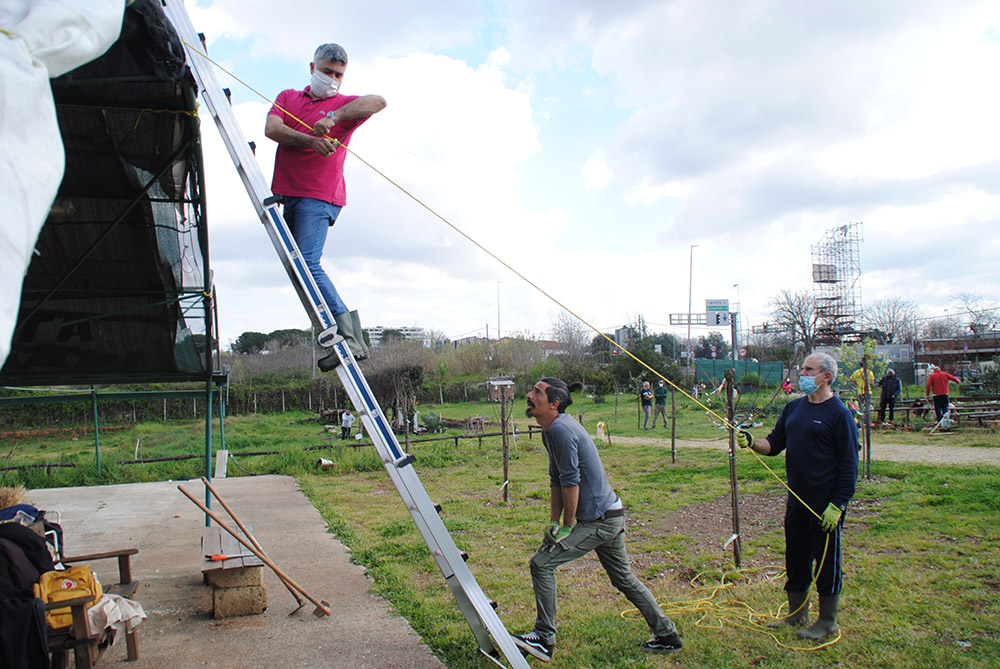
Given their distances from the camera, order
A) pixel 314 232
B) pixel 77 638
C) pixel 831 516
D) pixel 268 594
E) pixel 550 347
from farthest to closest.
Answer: pixel 550 347
pixel 268 594
pixel 831 516
pixel 314 232
pixel 77 638

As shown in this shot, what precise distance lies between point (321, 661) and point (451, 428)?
63.6ft

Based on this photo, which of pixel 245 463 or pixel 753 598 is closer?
pixel 753 598

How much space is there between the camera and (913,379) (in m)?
33.1

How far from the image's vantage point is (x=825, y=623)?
4.28 m

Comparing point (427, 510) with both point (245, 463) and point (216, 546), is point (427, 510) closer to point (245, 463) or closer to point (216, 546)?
point (216, 546)

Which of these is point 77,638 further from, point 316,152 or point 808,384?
point 808,384

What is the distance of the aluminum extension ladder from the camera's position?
10.9 ft

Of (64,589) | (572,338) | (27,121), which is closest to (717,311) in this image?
(572,338)

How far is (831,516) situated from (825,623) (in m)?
0.78

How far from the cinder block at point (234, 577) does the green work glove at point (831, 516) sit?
13.5 feet

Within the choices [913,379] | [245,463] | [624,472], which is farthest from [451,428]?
[913,379]

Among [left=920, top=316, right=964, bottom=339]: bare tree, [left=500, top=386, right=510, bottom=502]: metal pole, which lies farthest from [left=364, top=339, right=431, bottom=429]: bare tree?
[left=920, top=316, right=964, bottom=339]: bare tree

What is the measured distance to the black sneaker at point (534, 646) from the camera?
378 cm

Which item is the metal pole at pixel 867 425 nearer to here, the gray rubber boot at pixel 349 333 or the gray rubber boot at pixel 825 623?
the gray rubber boot at pixel 825 623
